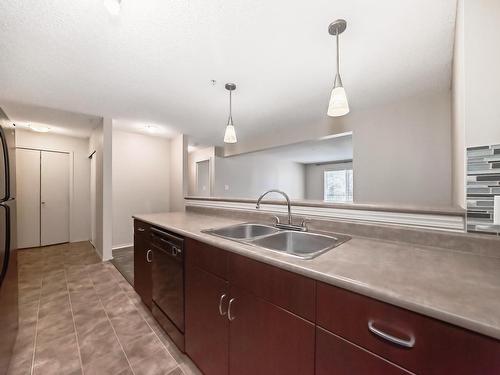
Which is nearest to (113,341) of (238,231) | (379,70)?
(238,231)

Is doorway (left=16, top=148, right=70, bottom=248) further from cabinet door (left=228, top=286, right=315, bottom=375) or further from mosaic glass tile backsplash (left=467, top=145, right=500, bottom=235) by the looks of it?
mosaic glass tile backsplash (left=467, top=145, right=500, bottom=235)

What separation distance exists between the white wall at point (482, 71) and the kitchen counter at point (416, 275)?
1.79ft

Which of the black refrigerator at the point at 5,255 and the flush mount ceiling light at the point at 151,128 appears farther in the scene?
the flush mount ceiling light at the point at 151,128

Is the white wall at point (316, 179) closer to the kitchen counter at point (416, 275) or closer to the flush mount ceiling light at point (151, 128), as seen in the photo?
the flush mount ceiling light at point (151, 128)

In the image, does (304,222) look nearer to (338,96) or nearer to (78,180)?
(338,96)

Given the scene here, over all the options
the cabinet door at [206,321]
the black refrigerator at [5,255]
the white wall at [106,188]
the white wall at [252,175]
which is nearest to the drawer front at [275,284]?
the cabinet door at [206,321]

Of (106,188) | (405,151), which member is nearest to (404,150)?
(405,151)

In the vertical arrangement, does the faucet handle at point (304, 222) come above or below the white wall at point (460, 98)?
below

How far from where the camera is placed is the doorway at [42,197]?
12.8 feet

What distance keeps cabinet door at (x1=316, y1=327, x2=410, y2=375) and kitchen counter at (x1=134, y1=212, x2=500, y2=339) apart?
0.59 ft

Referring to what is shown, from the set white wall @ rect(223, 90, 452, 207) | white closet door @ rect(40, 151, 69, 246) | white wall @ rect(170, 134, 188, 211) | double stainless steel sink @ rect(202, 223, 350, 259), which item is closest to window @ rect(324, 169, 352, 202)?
white wall @ rect(223, 90, 452, 207)

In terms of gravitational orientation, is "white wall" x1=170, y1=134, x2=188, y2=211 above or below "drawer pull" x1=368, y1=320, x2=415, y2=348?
above

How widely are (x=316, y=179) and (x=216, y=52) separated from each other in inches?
279

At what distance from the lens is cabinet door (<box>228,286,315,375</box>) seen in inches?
30.3
